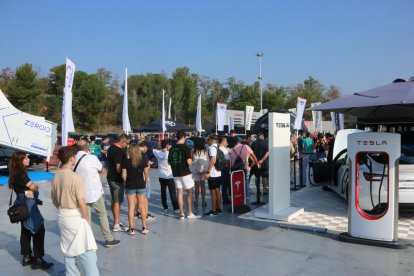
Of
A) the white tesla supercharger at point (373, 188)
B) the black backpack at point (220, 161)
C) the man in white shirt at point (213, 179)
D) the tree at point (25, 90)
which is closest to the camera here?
the white tesla supercharger at point (373, 188)

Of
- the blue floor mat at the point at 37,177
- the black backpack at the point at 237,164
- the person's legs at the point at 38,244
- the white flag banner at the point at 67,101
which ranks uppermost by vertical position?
the white flag banner at the point at 67,101

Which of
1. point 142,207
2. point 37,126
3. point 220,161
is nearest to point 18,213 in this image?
point 142,207

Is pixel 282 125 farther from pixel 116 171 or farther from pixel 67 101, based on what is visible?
pixel 67 101

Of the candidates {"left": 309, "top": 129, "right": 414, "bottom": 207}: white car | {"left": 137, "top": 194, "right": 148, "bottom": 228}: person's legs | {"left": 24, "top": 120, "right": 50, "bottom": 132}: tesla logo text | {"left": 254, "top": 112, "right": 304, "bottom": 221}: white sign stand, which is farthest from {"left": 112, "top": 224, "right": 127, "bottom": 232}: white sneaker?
{"left": 24, "top": 120, "right": 50, "bottom": 132}: tesla logo text

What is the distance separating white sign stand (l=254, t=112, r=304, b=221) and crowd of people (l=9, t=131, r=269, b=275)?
1075mm

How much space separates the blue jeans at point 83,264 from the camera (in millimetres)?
3668

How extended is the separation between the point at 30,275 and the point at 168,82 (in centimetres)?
6168

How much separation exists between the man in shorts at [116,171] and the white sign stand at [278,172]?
2.50 metres

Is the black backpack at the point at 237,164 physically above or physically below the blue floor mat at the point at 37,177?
above

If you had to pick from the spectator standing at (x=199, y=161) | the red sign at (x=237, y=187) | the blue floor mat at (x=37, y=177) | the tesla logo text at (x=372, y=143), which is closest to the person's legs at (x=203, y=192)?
the spectator standing at (x=199, y=161)

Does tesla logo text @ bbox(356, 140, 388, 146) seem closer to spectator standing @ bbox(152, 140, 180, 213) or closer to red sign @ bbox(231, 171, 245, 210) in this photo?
red sign @ bbox(231, 171, 245, 210)

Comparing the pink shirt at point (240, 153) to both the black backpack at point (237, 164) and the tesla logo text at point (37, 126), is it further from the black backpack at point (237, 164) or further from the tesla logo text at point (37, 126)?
the tesla logo text at point (37, 126)

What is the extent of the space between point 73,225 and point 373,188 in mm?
4419

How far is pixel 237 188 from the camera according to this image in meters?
7.54
